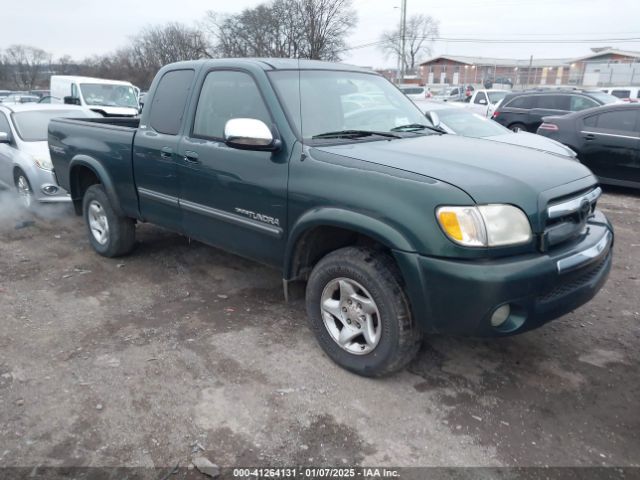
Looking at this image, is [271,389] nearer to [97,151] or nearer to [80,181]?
[97,151]

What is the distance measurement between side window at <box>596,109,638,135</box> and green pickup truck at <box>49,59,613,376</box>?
571 cm

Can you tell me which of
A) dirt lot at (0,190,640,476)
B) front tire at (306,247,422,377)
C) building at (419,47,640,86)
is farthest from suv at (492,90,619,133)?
building at (419,47,640,86)

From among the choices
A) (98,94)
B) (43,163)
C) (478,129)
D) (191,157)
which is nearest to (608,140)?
(478,129)

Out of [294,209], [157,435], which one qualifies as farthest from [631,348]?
[157,435]

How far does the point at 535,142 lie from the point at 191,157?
631 centimetres

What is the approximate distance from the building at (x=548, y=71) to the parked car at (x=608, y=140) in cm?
3477

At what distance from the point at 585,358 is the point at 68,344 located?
3.56 metres

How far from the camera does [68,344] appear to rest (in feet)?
11.8

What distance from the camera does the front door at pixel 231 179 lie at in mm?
3381

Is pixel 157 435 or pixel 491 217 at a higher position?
pixel 491 217

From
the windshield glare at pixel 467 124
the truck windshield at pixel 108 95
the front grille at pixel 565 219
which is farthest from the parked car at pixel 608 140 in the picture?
the truck windshield at pixel 108 95

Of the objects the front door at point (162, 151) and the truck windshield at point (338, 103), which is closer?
the truck windshield at point (338, 103)

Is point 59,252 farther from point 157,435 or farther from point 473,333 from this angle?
point 473,333

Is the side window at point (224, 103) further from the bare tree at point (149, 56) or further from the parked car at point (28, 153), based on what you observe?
the bare tree at point (149, 56)
